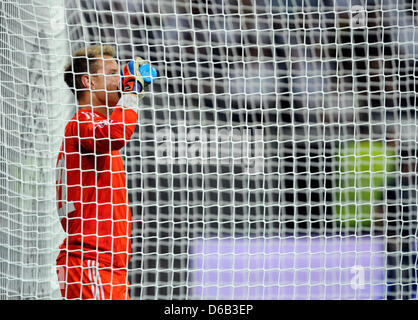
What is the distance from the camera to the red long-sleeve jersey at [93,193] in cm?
199

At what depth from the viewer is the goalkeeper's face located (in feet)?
6.97

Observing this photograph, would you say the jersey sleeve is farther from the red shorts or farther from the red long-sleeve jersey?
the red shorts

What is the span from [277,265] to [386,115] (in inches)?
36.6

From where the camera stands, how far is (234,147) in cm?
270

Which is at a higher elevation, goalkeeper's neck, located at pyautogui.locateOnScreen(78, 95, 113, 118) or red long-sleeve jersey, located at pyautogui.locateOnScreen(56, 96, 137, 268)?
goalkeeper's neck, located at pyautogui.locateOnScreen(78, 95, 113, 118)

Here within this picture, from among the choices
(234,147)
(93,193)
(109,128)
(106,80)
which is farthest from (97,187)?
(234,147)

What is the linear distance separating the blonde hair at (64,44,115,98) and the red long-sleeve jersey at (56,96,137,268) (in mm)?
163

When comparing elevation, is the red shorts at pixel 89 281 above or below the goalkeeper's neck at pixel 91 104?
below

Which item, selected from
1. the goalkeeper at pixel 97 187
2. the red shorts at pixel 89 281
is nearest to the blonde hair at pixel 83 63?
the goalkeeper at pixel 97 187

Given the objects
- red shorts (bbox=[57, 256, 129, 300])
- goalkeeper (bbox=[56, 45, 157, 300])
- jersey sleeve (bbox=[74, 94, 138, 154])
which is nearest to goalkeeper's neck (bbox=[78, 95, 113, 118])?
goalkeeper (bbox=[56, 45, 157, 300])

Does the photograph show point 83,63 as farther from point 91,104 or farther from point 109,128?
point 109,128

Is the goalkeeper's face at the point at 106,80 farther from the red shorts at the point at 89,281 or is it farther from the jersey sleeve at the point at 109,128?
the red shorts at the point at 89,281

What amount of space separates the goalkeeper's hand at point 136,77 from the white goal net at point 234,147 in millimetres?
175
